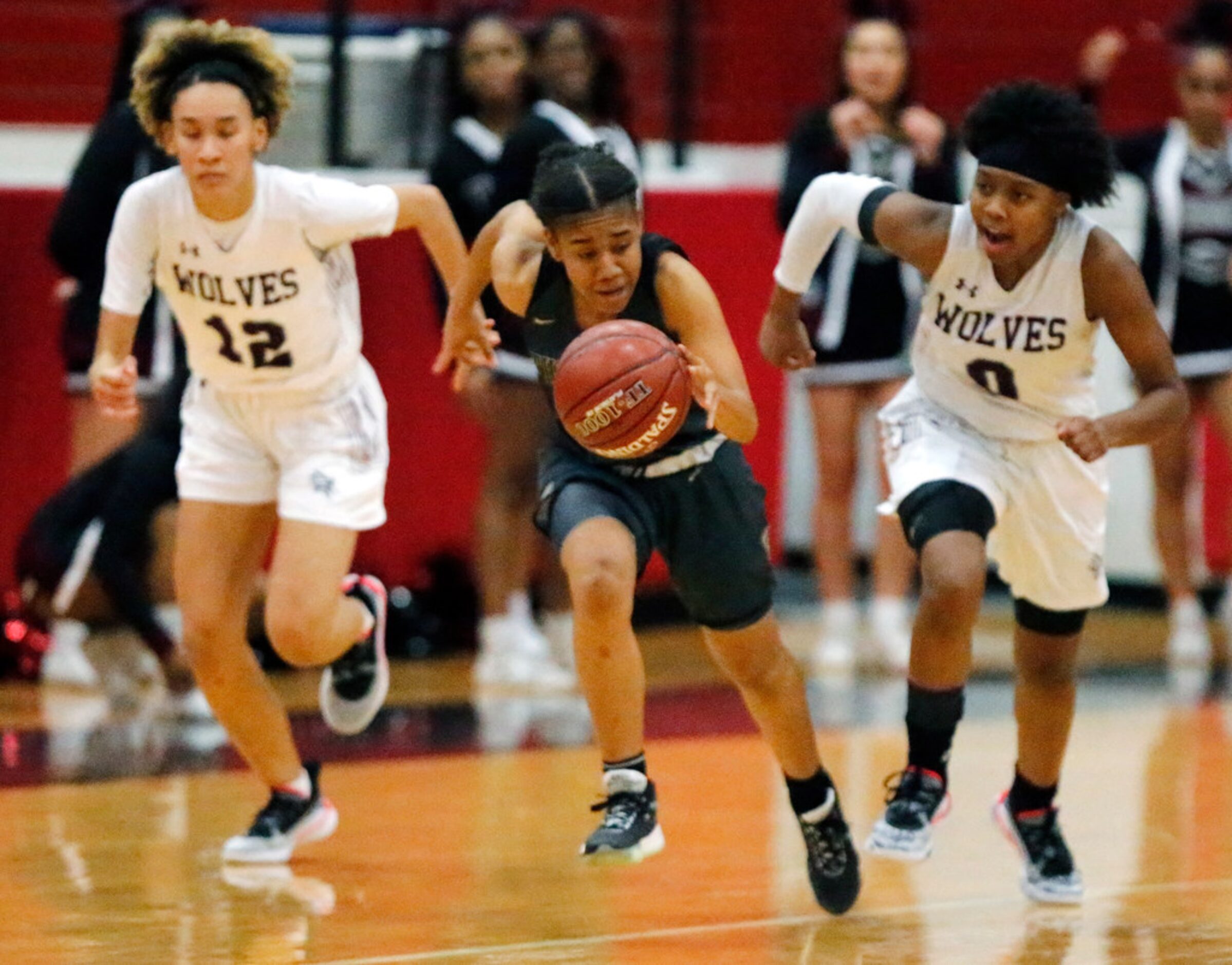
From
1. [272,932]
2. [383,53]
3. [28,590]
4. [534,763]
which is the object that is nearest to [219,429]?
[272,932]

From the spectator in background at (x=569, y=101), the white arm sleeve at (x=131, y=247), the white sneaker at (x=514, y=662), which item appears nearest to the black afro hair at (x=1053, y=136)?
the white arm sleeve at (x=131, y=247)

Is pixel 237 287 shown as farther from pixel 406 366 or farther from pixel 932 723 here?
pixel 406 366

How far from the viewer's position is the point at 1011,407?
5.71 m

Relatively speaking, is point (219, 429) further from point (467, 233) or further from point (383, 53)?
point (383, 53)

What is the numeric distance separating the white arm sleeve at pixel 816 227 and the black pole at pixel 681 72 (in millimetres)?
4775

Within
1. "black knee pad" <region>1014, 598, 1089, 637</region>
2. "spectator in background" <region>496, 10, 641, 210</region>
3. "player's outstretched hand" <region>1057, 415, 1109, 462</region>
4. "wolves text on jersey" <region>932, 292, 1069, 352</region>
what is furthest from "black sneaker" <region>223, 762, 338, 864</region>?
"spectator in background" <region>496, 10, 641, 210</region>

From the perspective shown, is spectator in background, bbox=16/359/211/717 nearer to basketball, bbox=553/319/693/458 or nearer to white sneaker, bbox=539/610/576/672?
white sneaker, bbox=539/610/576/672

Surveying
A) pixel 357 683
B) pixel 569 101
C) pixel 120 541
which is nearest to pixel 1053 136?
pixel 357 683

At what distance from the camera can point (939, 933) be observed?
542 centimetres

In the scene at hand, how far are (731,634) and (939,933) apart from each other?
83 centimetres

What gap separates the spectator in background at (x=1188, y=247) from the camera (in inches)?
364

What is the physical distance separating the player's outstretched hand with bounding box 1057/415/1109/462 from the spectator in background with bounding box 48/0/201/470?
3.96 meters

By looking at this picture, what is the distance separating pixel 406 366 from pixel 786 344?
14.1ft

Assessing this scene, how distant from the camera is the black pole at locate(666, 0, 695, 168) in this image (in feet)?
34.5
